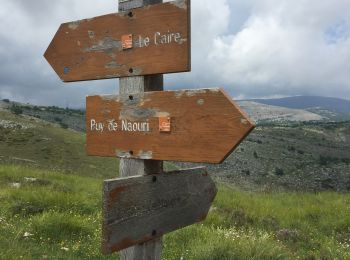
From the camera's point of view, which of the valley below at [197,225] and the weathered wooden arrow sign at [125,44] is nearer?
the weathered wooden arrow sign at [125,44]

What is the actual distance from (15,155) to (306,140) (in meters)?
65.5

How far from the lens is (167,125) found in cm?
323

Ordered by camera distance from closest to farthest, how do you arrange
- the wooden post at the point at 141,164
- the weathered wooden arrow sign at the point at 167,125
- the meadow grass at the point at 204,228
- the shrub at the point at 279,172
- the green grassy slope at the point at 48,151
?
the weathered wooden arrow sign at the point at 167,125 < the wooden post at the point at 141,164 < the meadow grass at the point at 204,228 < the green grassy slope at the point at 48,151 < the shrub at the point at 279,172

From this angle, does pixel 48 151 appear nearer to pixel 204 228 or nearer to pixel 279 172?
pixel 204 228

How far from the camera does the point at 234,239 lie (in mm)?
6816

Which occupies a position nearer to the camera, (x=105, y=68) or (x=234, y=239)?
(x=105, y=68)

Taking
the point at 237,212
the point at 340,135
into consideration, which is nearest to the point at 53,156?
the point at 237,212

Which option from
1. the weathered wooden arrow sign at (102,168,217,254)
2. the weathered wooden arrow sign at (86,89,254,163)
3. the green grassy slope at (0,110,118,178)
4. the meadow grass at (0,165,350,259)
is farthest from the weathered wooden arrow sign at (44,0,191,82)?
the green grassy slope at (0,110,118,178)

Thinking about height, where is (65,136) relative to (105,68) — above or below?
below

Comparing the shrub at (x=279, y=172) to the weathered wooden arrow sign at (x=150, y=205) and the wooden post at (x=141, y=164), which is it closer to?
the weathered wooden arrow sign at (x=150, y=205)

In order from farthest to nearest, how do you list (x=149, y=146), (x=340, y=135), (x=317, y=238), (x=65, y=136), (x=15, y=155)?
(x=340, y=135)
(x=65, y=136)
(x=15, y=155)
(x=317, y=238)
(x=149, y=146)

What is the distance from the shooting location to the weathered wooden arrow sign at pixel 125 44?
329 cm

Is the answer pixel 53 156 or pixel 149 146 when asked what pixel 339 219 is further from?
pixel 53 156

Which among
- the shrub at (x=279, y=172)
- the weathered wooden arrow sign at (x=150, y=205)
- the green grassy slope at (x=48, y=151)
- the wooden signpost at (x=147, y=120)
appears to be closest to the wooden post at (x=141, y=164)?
the wooden signpost at (x=147, y=120)
